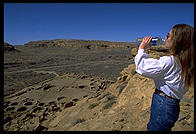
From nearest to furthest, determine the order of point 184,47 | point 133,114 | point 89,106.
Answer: point 184,47 < point 133,114 < point 89,106

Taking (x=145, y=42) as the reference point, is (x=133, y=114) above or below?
below

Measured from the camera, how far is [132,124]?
4.02m

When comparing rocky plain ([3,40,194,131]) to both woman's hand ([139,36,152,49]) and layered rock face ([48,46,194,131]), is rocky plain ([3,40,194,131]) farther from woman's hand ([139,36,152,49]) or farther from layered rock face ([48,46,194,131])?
woman's hand ([139,36,152,49])

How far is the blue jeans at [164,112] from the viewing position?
1979 mm

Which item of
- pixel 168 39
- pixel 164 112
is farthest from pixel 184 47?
pixel 164 112

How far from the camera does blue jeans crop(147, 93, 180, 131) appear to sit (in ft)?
6.49

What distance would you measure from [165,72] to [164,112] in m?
0.48

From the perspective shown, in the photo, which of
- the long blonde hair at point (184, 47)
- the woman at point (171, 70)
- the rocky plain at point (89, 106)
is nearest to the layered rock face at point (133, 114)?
the rocky plain at point (89, 106)

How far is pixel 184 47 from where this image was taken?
182 centimetres

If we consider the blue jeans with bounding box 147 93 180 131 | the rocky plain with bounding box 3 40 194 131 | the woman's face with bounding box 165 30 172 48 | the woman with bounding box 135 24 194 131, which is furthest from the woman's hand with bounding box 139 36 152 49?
the rocky plain with bounding box 3 40 194 131

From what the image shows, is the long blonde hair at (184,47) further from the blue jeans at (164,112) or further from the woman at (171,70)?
the blue jeans at (164,112)

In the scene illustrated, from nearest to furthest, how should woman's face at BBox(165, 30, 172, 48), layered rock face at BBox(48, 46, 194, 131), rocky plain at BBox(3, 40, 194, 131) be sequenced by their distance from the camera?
1. woman's face at BBox(165, 30, 172, 48)
2. layered rock face at BBox(48, 46, 194, 131)
3. rocky plain at BBox(3, 40, 194, 131)

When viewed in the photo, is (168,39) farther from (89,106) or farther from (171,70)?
(89,106)

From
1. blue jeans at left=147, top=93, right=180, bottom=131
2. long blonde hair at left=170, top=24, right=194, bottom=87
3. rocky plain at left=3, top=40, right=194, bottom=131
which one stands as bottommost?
rocky plain at left=3, top=40, right=194, bottom=131
